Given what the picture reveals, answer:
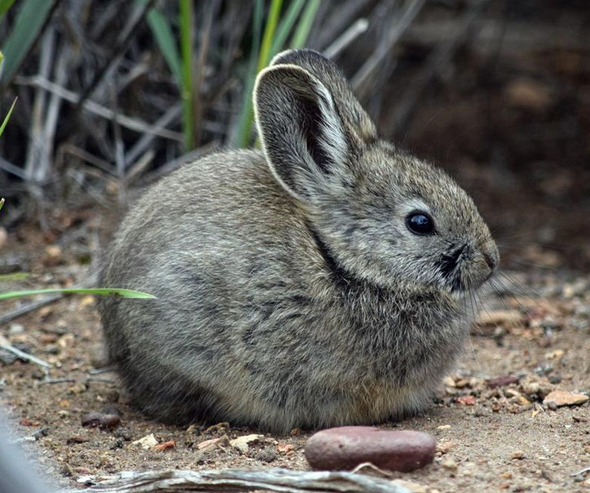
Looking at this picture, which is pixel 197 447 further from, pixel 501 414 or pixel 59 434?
pixel 501 414

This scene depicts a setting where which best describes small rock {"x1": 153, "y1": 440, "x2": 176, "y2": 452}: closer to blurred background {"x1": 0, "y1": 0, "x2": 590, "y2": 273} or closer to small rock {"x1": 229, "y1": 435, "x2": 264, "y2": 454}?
small rock {"x1": 229, "y1": 435, "x2": 264, "y2": 454}

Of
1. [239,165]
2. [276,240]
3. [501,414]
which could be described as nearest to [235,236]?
[276,240]

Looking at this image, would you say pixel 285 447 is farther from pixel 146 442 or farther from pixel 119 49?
pixel 119 49

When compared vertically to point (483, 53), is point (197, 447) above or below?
below

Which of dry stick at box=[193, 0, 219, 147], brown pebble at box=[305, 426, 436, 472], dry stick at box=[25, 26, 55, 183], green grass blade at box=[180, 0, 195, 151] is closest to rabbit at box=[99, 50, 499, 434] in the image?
brown pebble at box=[305, 426, 436, 472]

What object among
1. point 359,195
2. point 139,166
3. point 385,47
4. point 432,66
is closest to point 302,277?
point 359,195

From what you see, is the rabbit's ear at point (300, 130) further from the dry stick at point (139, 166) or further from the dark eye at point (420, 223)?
the dry stick at point (139, 166)

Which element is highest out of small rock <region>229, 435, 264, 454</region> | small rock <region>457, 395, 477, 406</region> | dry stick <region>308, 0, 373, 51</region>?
dry stick <region>308, 0, 373, 51</region>

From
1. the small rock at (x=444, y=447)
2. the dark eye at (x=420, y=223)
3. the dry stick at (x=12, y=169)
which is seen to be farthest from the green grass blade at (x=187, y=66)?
the small rock at (x=444, y=447)
